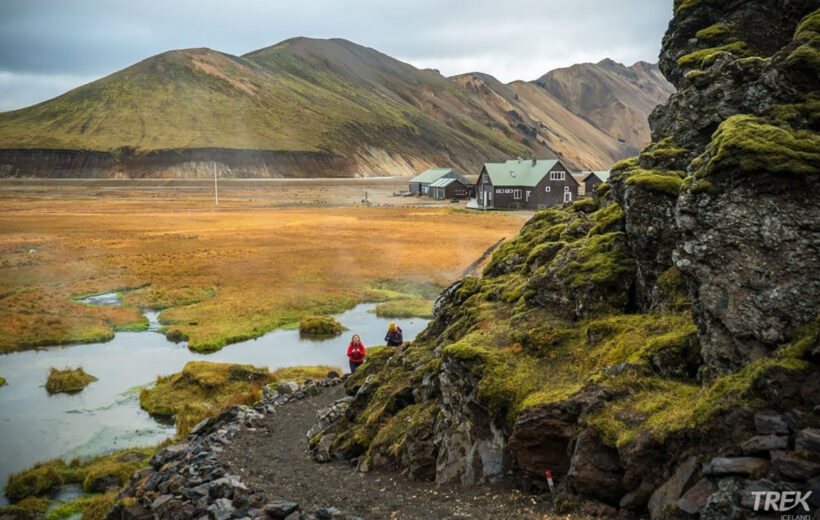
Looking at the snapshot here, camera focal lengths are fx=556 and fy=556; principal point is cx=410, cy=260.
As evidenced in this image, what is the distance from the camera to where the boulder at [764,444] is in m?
8.10

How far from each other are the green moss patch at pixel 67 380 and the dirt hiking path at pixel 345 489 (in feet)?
52.2

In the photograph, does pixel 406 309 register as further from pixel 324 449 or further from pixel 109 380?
pixel 324 449

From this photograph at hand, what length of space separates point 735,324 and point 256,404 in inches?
885

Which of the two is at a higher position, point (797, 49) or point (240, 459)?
point (797, 49)

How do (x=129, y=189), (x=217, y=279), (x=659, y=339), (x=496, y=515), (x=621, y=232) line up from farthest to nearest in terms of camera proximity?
(x=129, y=189)
(x=217, y=279)
(x=621, y=232)
(x=659, y=339)
(x=496, y=515)

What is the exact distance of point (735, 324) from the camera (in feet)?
32.4

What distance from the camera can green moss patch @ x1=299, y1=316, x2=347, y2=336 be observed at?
145ft

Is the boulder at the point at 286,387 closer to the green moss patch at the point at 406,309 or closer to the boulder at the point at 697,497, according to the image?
the green moss patch at the point at 406,309

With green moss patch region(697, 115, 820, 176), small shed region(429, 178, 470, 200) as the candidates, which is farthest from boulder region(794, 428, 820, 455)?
small shed region(429, 178, 470, 200)

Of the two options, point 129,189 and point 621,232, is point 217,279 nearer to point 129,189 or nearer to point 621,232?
point 621,232

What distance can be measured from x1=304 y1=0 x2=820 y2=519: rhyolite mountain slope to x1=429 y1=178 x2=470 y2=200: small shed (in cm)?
14492

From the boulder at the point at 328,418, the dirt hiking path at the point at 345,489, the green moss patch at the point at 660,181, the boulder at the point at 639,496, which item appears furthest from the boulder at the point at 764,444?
the boulder at the point at 328,418

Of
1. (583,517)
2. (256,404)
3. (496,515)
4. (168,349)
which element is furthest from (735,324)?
(168,349)

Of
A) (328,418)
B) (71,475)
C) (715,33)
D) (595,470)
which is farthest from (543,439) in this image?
(71,475)
